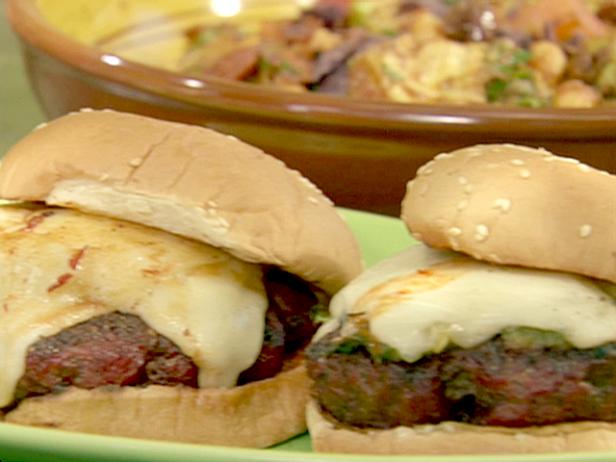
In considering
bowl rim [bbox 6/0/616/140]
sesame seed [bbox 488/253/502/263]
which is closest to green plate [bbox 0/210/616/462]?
sesame seed [bbox 488/253/502/263]

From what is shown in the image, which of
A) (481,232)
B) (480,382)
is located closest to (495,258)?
(481,232)

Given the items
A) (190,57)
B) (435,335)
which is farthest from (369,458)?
(190,57)

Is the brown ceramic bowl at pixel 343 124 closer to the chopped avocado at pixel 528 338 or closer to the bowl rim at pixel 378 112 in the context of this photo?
the bowl rim at pixel 378 112

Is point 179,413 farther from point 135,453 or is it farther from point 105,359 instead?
point 135,453

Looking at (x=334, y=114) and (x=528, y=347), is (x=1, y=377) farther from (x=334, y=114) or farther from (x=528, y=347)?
(x=334, y=114)

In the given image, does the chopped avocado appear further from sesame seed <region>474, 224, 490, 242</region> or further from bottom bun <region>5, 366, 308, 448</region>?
bottom bun <region>5, 366, 308, 448</region>

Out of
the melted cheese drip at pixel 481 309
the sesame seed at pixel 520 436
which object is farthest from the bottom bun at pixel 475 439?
the melted cheese drip at pixel 481 309
